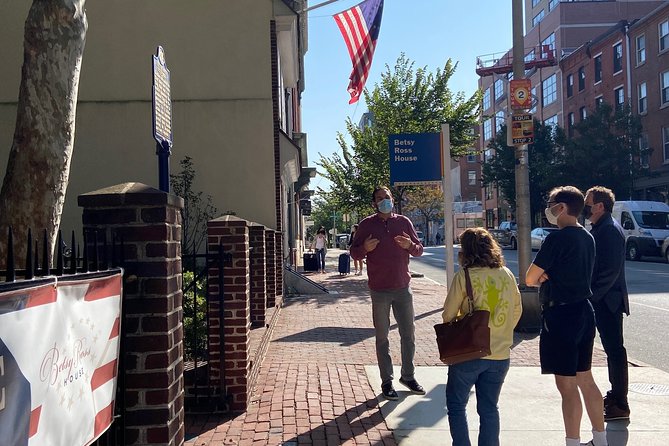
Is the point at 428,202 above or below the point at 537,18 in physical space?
below

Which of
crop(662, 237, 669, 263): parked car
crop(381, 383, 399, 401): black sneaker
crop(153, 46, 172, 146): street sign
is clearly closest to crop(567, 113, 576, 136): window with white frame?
crop(662, 237, 669, 263): parked car

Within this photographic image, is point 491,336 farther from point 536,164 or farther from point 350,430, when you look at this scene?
point 536,164

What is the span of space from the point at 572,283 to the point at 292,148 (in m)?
10.1

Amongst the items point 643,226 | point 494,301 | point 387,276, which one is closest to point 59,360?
point 494,301

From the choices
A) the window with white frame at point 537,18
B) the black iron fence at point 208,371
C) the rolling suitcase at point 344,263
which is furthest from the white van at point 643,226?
the window with white frame at point 537,18

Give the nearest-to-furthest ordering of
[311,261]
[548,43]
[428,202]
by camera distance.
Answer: [311,261] < [548,43] < [428,202]

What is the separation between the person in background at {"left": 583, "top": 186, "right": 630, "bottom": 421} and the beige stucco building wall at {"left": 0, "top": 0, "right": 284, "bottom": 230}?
780 cm

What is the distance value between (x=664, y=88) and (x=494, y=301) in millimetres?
31202

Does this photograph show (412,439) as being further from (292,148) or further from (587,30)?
(587,30)

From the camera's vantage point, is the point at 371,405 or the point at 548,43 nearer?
the point at 371,405

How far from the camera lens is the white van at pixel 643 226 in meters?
22.3

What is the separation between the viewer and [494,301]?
3.65 meters

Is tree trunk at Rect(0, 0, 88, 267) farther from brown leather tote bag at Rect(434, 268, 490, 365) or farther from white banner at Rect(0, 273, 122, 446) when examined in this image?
brown leather tote bag at Rect(434, 268, 490, 365)

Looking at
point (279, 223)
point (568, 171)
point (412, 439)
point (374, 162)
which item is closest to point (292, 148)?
point (279, 223)
